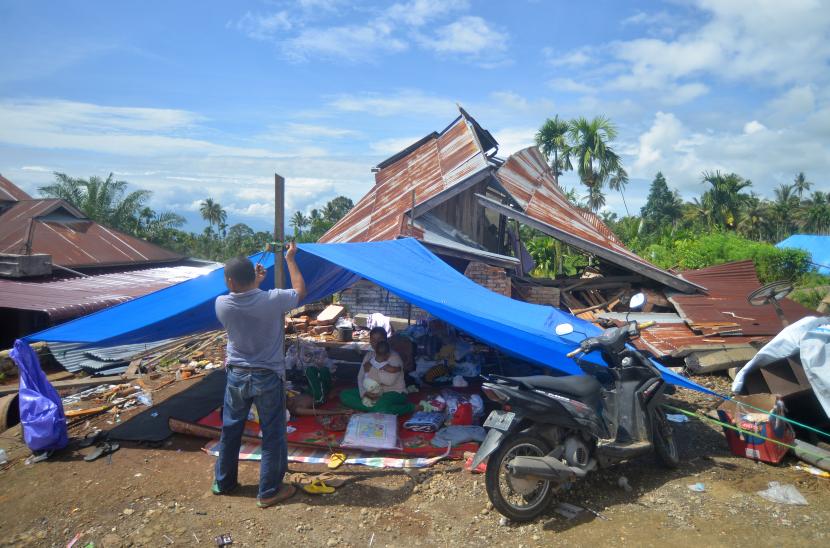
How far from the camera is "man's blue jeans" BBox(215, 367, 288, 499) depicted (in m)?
3.56

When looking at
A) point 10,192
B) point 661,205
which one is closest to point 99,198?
point 10,192

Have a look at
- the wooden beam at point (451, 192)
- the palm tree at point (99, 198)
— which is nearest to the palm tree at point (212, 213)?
the palm tree at point (99, 198)

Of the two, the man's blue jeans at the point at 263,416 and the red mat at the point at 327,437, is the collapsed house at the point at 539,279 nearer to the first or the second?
the red mat at the point at 327,437

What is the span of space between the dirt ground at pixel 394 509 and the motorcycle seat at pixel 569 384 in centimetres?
69

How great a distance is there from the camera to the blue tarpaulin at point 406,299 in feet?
14.3

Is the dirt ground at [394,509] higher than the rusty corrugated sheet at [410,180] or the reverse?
the reverse

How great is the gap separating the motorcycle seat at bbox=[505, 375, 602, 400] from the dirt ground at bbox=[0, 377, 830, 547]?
689 millimetres

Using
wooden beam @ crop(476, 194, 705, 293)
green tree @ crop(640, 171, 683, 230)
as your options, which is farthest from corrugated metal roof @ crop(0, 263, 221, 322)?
green tree @ crop(640, 171, 683, 230)

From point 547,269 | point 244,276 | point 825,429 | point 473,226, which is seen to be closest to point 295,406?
point 244,276

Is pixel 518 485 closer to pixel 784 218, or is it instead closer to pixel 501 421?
pixel 501 421

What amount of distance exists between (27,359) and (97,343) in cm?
53

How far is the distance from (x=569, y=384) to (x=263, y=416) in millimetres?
2175

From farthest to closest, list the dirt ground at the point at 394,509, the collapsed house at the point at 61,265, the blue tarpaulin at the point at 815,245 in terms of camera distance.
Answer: the blue tarpaulin at the point at 815,245 → the collapsed house at the point at 61,265 → the dirt ground at the point at 394,509

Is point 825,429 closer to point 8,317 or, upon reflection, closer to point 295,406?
point 295,406
